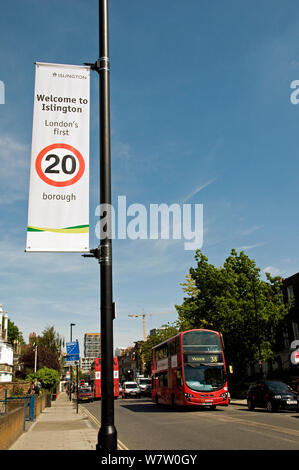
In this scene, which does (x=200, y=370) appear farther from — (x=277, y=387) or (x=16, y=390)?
(x=16, y=390)

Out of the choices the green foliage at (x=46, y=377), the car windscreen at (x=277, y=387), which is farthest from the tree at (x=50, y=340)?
the car windscreen at (x=277, y=387)

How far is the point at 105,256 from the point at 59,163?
157 cm

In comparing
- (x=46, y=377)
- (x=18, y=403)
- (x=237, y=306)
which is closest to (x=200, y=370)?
(x=18, y=403)

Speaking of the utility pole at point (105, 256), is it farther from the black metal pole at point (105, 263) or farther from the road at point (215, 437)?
the road at point (215, 437)

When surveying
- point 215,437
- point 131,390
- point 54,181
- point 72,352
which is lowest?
point 131,390

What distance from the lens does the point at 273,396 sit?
71.3ft

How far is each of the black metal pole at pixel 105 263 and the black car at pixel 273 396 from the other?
1774 centimetres

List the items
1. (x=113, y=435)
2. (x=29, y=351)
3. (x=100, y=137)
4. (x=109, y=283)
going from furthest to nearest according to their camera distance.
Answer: (x=29, y=351), (x=100, y=137), (x=109, y=283), (x=113, y=435)

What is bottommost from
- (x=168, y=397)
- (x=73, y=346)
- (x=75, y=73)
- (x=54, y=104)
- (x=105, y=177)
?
(x=168, y=397)

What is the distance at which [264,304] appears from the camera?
133 feet

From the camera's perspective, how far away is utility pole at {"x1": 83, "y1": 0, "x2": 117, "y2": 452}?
4.88 meters
